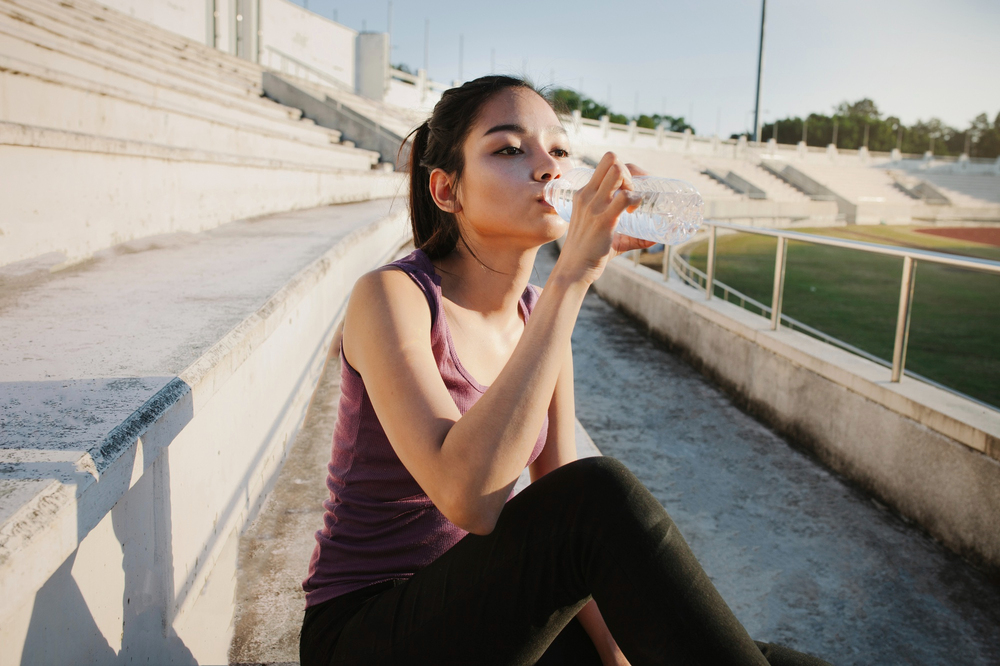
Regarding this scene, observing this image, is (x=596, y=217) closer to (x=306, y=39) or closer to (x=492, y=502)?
(x=492, y=502)

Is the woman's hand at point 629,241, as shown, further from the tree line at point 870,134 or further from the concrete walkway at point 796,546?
the tree line at point 870,134

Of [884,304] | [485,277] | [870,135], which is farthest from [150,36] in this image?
[870,135]

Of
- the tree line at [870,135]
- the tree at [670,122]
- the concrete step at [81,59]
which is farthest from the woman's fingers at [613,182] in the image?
the tree line at [870,135]

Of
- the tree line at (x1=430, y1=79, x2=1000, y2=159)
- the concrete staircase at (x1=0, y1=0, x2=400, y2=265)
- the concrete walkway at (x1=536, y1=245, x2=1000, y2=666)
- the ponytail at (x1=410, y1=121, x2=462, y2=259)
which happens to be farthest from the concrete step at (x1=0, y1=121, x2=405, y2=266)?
the tree line at (x1=430, y1=79, x2=1000, y2=159)

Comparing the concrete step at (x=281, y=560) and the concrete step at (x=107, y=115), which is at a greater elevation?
the concrete step at (x=107, y=115)

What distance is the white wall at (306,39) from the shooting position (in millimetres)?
25797

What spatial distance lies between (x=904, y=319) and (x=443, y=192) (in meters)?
2.68

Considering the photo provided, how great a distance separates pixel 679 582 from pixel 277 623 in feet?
3.84

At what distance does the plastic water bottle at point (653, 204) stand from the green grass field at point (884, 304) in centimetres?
446

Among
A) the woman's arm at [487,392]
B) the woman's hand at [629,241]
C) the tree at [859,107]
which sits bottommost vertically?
the woman's arm at [487,392]

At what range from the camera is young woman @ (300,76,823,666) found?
1.18 meters

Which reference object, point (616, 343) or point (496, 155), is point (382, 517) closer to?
point (496, 155)

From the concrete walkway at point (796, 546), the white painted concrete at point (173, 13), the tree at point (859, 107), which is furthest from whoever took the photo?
the tree at point (859, 107)

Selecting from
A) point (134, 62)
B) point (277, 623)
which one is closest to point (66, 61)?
Result: point (134, 62)
